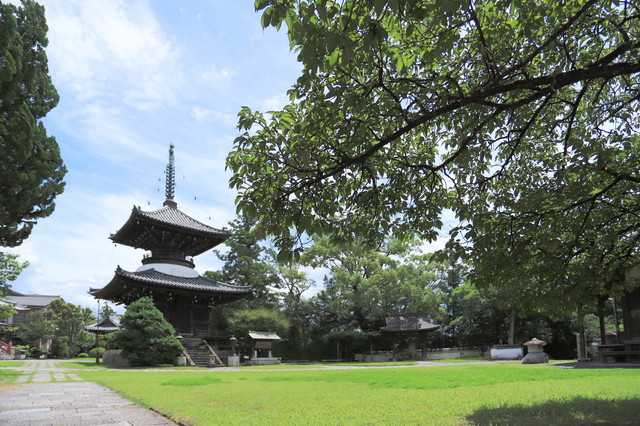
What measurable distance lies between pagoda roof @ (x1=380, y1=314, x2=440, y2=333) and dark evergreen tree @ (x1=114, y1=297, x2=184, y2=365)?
15.0m

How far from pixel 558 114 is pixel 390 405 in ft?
14.9

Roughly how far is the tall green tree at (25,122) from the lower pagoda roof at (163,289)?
1379 cm

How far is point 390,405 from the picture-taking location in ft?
20.1

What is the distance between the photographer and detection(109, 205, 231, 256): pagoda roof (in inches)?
1013

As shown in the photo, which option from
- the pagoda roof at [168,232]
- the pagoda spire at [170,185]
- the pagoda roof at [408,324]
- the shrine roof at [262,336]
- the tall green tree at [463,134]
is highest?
the pagoda spire at [170,185]

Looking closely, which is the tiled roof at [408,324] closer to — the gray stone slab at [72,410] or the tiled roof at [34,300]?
the gray stone slab at [72,410]

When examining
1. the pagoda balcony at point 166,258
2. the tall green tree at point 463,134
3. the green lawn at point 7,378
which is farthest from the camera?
the pagoda balcony at point 166,258

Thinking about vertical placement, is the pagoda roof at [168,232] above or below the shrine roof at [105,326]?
above

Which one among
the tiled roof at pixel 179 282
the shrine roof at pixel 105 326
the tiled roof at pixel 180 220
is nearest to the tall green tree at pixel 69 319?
the shrine roof at pixel 105 326

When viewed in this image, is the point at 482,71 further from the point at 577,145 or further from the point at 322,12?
the point at 322,12

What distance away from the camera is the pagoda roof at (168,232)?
2573 cm

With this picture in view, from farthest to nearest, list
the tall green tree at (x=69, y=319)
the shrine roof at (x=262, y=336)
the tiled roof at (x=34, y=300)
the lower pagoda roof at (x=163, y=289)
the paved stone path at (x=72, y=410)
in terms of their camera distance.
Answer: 1. the tiled roof at (x=34, y=300)
2. the tall green tree at (x=69, y=319)
3. the shrine roof at (x=262, y=336)
4. the lower pagoda roof at (x=163, y=289)
5. the paved stone path at (x=72, y=410)

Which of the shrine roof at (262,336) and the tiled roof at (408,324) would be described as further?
the tiled roof at (408,324)

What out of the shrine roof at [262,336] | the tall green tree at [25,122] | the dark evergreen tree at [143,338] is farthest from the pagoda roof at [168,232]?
the tall green tree at [25,122]
